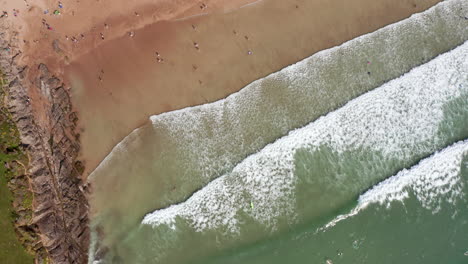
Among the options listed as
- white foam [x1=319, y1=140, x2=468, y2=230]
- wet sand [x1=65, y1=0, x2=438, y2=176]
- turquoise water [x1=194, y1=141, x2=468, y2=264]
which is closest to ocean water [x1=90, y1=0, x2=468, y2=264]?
turquoise water [x1=194, y1=141, x2=468, y2=264]

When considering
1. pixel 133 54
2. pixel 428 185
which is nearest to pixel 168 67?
pixel 133 54

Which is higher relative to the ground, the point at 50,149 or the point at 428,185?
the point at 50,149

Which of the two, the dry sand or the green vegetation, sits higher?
the dry sand

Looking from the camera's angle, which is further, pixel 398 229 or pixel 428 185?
pixel 428 185

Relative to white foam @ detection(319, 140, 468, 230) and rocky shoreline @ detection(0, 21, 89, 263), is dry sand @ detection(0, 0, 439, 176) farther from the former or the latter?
white foam @ detection(319, 140, 468, 230)

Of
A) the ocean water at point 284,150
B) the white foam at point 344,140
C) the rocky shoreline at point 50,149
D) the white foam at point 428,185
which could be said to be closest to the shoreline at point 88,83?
the rocky shoreline at point 50,149

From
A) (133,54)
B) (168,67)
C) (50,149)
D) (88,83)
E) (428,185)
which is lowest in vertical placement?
(428,185)

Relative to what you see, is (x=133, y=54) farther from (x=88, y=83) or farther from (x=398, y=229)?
(x=398, y=229)
